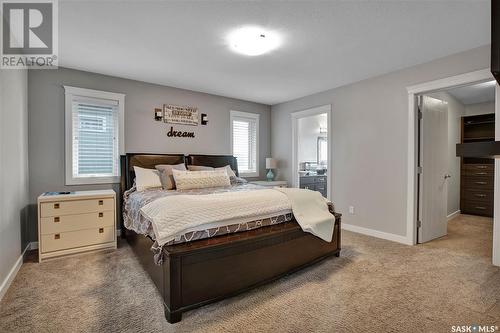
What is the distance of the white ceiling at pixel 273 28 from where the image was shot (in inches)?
84.2

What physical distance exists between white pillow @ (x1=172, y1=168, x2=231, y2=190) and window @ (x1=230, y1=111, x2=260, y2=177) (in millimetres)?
1553

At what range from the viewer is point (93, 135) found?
3730mm

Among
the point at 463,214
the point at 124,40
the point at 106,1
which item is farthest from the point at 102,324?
the point at 463,214

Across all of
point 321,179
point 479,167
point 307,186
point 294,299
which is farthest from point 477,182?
point 294,299

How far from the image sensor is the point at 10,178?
245 cm

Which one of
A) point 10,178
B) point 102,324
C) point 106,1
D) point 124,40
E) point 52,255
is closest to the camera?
point 102,324

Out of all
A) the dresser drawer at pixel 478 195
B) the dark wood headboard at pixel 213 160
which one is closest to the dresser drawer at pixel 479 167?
the dresser drawer at pixel 478 195

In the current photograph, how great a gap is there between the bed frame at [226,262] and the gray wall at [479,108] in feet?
16.8

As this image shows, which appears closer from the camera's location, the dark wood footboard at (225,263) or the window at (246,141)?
the dark wood footboard at (225,263)

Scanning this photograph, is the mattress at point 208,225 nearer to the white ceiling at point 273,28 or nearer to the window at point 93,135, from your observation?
the window at point 93,135

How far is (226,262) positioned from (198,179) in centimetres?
164

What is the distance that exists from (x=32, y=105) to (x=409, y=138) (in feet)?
16.9

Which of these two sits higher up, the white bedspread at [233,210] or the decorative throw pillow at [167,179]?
the decorative throw pillow at [167,179]

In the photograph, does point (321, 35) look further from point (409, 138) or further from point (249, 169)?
point (249, 169)
